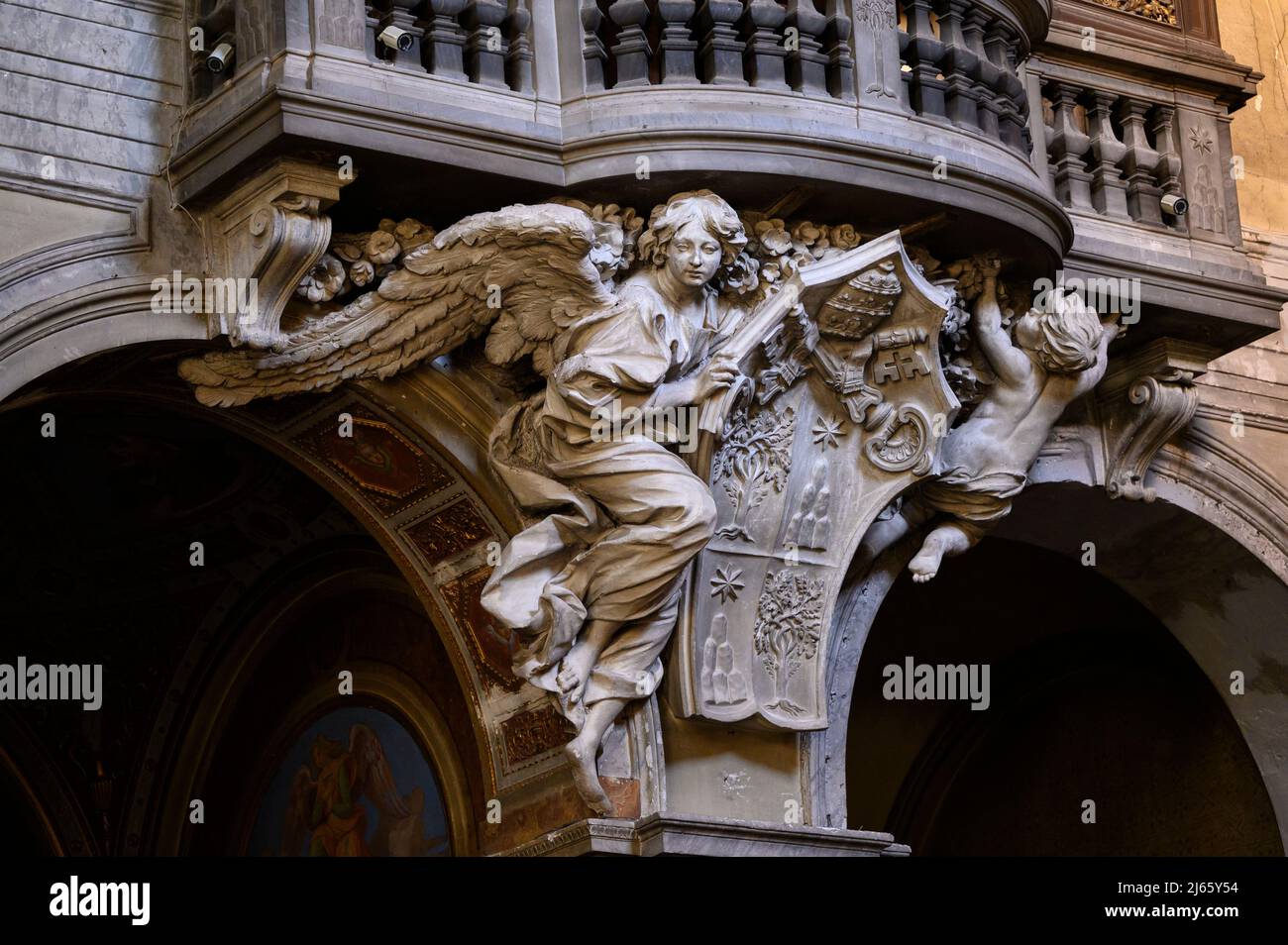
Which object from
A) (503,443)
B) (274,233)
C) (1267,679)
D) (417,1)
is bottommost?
(1267,679)

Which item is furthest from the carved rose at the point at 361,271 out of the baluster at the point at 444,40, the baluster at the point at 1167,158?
the baluster at the point at 1167,158

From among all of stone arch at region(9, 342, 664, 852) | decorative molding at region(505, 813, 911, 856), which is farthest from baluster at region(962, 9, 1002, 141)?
decorative molding at region(505, 813, 911, 856)

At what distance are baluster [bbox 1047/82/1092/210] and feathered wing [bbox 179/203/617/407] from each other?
7.68 ft

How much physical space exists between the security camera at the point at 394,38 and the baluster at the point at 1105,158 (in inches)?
116

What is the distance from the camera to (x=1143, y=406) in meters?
9.13

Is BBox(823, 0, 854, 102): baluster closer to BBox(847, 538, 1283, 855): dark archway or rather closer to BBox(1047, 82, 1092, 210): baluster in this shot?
BBox(1047, 82, 1092, 210): baluster

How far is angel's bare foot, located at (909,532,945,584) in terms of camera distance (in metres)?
8.34

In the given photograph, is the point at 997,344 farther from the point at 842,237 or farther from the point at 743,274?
the point at 743,274

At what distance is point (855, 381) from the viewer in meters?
8.14
